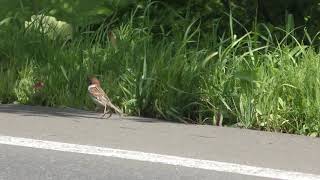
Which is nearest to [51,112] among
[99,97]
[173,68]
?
[99,97]

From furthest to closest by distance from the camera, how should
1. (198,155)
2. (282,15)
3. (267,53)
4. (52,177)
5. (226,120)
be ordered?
(282,15)
(267,53)
(226,120)
(198,155)
(52,177)

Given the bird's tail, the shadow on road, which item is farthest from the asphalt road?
the bird's tail

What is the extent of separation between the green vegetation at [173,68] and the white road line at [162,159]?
1.48 m

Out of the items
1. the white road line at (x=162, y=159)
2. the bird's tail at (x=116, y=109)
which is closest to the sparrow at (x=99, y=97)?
the bird's tail at (x=116, y=109)

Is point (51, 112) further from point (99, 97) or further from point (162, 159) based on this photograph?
point (162, 159)

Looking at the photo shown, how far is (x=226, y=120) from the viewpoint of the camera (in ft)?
24.5

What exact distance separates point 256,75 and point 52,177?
2899 mm

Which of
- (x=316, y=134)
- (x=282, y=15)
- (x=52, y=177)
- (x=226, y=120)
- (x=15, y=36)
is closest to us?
(x=52, y=177)

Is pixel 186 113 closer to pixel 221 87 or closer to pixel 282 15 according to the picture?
pixel 221 87

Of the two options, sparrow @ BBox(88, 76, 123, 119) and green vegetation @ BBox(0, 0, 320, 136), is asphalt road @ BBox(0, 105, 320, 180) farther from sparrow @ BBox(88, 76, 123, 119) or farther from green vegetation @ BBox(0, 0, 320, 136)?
green vegetation @ BBox(0, 0, 320, 136)

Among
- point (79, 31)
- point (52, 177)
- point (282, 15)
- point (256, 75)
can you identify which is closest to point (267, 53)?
point (256, 75)

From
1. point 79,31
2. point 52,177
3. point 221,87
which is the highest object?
point 79,31

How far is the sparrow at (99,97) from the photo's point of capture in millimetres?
7410

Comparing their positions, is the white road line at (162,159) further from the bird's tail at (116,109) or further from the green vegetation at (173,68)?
the green vegetation at (173,68)
